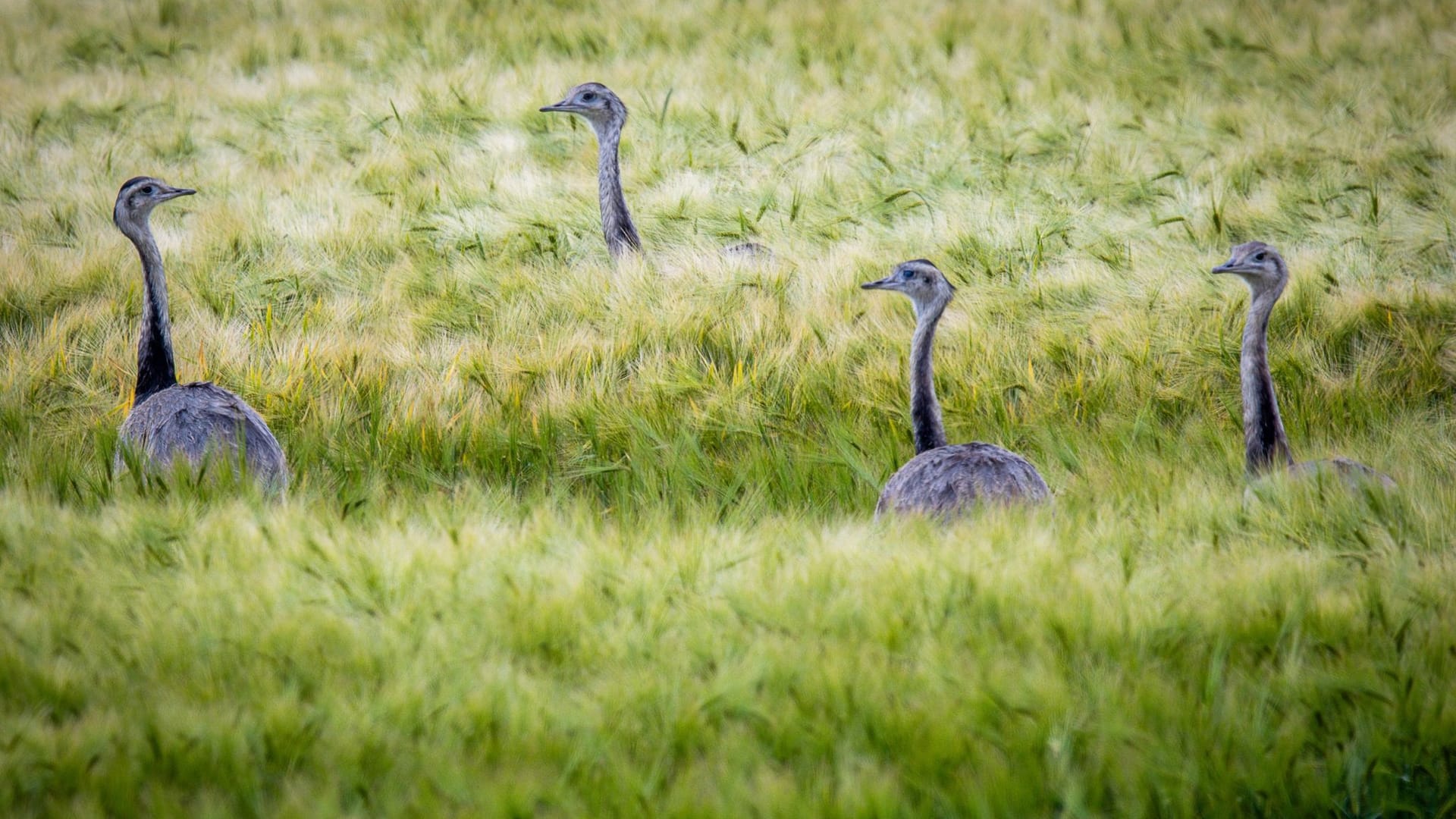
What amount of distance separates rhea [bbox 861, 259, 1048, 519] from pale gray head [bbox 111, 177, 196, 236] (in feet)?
9.31

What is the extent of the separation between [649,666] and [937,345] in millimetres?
2699

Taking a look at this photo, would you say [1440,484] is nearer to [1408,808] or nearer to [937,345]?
[1408,808]

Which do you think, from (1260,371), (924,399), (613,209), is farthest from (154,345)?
(1260,371)

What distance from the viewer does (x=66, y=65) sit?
9969mm

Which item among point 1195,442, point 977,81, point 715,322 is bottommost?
point 1195,442

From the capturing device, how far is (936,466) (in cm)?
379

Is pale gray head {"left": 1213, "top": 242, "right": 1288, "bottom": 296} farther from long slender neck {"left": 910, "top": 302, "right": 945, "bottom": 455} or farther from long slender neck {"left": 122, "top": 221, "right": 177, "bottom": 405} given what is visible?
long slender neck {"left": 122, "top": 221, "right": 177, "bottom": 405}

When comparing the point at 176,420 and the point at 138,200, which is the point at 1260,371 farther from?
the point at 138,200

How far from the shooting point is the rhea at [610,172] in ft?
20.4

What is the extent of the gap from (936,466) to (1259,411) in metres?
1.15

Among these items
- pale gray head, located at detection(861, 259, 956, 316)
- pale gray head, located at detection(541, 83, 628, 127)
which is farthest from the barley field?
pale gray head, located at detection(541, 83, 628, 127)

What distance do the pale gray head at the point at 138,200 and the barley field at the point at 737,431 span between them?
25.5 inches

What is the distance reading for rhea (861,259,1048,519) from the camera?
366 centimetres

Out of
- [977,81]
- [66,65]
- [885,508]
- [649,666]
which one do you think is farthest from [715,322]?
[66,65]
